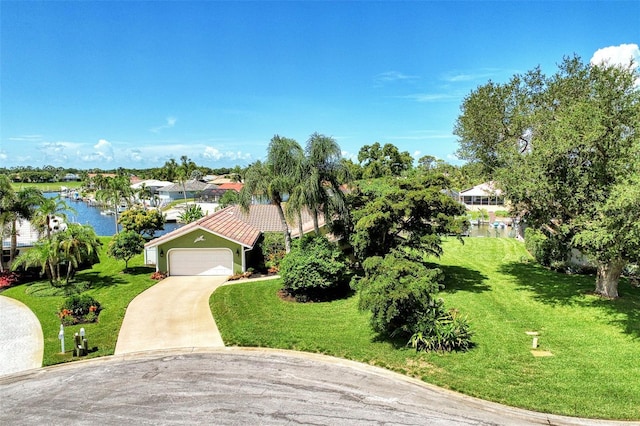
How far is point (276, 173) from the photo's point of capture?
838 inches

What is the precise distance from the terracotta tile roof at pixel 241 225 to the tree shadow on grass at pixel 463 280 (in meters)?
9.24

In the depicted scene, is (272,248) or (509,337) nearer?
(509,337)

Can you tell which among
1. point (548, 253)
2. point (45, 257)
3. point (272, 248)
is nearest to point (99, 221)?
point (45, 257)

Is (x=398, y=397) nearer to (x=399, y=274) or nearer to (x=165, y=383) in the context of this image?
(x=399, y=274)

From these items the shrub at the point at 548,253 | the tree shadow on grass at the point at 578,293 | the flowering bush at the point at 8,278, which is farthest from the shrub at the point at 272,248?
the shrub at the point at 548,253

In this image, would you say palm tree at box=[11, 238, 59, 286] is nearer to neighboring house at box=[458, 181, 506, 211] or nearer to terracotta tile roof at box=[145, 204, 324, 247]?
terracotta tile roof at box=[145, 204, 324, 247]

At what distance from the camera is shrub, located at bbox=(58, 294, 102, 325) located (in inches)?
650

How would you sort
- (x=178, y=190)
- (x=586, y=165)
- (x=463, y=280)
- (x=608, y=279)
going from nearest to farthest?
(x=586, y=165) < (x=608, y=279) < (x=463, y=280) < (x=178, y=190)

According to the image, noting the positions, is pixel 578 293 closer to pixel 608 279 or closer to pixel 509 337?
pixel 608 279

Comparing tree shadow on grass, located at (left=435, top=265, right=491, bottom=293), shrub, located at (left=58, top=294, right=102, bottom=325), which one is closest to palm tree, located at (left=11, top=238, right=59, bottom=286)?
shrub, located at (left=58, top=294, right=102, bottom=325)

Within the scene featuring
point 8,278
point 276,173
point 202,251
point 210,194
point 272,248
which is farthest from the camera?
point 210,194

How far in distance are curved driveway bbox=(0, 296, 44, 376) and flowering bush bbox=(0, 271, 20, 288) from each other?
431 cm

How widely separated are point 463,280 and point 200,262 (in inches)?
630

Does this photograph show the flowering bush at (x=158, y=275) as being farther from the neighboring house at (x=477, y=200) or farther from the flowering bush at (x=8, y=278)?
the neighboring house at (x=477, y=200)
